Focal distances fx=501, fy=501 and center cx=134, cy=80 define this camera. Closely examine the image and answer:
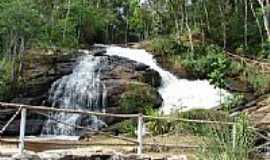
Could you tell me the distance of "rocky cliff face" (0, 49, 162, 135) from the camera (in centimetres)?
1764

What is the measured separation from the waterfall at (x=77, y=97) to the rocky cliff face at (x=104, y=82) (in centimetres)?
28

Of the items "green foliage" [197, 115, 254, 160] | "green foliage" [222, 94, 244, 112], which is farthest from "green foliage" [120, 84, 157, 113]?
"green foliage" [197, 115, 254, 160]

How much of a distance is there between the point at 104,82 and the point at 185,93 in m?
3.23

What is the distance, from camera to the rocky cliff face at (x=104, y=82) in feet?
57.9

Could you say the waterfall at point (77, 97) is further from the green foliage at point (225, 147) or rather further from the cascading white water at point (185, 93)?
the green foliage at point (225, 147)

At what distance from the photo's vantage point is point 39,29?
20.6 meters

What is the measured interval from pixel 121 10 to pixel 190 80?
1484cm

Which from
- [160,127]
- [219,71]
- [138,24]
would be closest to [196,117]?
[160,127]

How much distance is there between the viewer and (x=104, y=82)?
1891 centimetres

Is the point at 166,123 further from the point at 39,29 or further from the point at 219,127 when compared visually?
the point at 39,29

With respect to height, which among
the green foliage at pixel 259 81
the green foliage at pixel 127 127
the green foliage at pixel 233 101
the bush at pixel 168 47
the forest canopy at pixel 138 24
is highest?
the forest canopy at pixel 138 24

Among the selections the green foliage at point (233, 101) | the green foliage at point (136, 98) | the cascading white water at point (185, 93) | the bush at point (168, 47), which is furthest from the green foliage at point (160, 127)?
the bush at point (168, 47)

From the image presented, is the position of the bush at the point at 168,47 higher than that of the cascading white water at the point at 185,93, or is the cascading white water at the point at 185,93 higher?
the bush at the point at 168,47

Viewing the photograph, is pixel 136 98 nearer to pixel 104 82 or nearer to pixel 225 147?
pixel 104 82
